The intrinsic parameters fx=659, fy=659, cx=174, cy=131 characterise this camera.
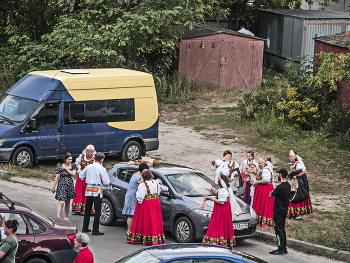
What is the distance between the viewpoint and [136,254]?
7395 mm

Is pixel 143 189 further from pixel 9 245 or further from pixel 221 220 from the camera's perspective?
pixel 9 245

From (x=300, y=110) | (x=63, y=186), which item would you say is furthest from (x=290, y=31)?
(x=63, y=186)

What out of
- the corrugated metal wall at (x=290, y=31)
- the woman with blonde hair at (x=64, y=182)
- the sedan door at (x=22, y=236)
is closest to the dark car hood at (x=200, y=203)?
the woman with blonde hair at (x=64, y=182)

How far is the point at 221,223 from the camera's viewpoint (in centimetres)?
1174

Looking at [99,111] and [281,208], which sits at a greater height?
[99,111]

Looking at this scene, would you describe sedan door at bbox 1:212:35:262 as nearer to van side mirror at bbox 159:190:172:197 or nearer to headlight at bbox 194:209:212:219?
headlight at bbox 194:209:212:219

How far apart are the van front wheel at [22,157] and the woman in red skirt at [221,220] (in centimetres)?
787

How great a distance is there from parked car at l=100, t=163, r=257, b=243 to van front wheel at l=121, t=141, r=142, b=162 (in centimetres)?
592

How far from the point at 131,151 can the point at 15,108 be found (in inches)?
147

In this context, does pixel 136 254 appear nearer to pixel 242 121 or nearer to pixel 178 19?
pixel 242 121

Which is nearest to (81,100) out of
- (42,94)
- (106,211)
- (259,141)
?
(42,94)

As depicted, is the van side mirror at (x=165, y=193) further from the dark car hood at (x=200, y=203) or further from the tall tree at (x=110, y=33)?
the tall tree at (x=110, y=33)

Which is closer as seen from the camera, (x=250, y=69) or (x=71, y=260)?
(x=71, y=260)

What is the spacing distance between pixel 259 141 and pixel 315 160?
9.43ft
